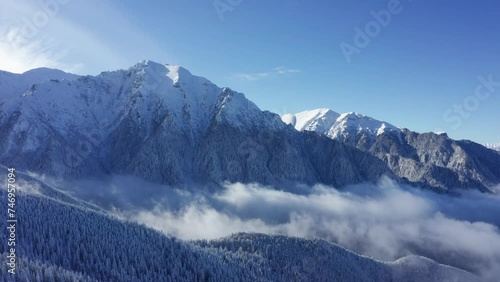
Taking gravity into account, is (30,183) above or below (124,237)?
above

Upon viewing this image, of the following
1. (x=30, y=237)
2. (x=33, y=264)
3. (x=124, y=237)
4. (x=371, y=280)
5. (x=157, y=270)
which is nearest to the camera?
(x=33, y=264)

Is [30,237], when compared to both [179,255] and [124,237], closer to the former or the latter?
[124,237]

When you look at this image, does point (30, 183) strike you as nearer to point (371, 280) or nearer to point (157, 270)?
Answer: point (157, 270)

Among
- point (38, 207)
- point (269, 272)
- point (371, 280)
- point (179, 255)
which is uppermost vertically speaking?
point (38, 207)

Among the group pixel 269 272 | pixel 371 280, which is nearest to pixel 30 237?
pixel 269 272

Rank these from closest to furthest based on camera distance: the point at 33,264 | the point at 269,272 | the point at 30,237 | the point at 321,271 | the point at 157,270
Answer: the point at 33,264 < the point at 30,237 < the point at 157,270 < the point at 269,272 < the point at 321,271

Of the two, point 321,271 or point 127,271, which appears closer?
point 127,271
